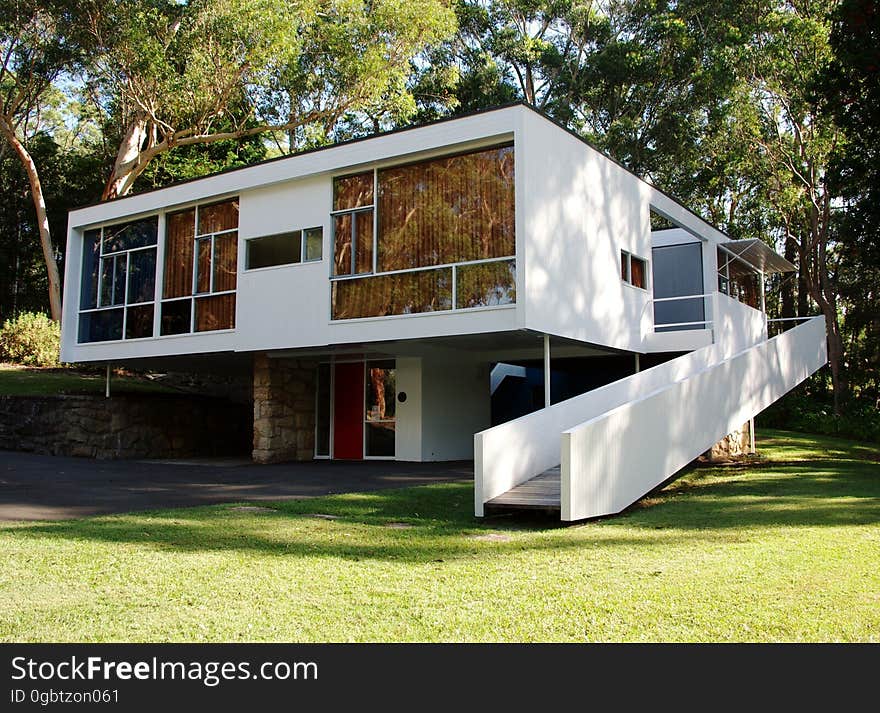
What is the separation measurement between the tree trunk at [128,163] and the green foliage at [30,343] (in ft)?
15.8

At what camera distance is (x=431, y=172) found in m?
13.1

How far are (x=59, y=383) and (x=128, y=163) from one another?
988cm

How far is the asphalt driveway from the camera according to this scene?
368 inches

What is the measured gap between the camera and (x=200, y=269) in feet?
52.9

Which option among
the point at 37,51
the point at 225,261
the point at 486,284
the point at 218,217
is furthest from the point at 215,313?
the point at 37,51

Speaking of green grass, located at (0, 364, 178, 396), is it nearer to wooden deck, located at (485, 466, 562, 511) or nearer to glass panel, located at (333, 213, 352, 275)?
glass panel, located at (333, 213, 352, 275)

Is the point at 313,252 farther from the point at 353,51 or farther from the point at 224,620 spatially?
the point at 353,51

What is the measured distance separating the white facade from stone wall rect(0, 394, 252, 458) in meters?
1.20

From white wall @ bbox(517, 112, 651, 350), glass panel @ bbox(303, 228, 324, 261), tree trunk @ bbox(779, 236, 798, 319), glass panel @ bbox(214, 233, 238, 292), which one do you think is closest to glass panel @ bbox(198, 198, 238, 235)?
glass panel @ bbox(214, 233, 238, 292)

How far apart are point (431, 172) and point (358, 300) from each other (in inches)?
99.6
